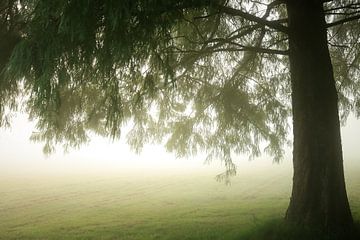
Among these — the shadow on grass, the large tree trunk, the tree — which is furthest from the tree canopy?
the shadow on grass

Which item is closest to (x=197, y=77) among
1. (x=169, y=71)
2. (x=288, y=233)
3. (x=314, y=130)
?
(x=314, y=130)

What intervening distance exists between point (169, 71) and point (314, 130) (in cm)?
349

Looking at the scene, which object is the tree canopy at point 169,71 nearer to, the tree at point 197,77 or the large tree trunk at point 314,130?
the tree at point 197,77

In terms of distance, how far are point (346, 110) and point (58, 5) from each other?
9.16m

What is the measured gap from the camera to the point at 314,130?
6.90m

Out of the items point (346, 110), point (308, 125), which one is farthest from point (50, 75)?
point (346, 110)

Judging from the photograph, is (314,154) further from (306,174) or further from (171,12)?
(171,12)

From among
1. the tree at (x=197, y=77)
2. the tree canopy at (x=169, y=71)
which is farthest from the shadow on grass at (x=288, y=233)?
the tree canopy at (x=169, y=71)

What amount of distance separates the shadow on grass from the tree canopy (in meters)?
3.18

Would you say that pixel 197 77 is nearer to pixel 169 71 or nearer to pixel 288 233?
pixel 288 233

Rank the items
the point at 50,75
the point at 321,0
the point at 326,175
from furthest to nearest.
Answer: the point at 321,0 < the point at 326,175 < the point at 50,75

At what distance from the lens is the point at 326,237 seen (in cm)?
626

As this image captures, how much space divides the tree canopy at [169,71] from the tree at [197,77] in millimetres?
26

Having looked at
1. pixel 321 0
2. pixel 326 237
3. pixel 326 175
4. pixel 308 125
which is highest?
pixel 321 0
